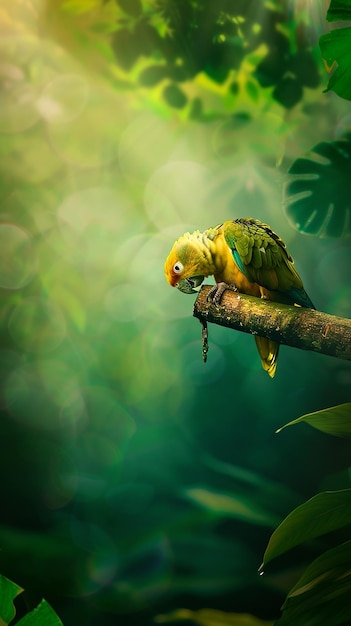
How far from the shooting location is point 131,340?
169cm

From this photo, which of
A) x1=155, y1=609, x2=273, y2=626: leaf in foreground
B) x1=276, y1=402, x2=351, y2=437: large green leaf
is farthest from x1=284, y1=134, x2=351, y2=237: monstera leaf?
x1=155, y1=609, x2=273, y2=626: leaf in foreground

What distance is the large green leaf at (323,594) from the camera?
57.9 inches

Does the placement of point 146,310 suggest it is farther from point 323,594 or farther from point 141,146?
point 323,594

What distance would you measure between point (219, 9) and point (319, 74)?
1.35 feet

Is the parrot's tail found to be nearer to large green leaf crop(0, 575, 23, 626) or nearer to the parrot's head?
the parrot's head

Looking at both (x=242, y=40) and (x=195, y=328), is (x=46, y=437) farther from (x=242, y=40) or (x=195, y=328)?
(x=242, y=40)

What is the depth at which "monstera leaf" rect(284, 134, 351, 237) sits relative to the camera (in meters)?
1.70

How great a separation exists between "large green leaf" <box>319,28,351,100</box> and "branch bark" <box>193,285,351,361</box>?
64 cm

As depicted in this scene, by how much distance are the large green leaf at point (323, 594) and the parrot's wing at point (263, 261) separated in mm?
788

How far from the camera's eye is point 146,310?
5.56 ft

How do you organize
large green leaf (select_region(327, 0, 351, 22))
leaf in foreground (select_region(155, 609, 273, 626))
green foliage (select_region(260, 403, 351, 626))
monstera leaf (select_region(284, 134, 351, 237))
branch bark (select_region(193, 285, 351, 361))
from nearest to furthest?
large green leaf (select_region(327, 0, 351, 22))
branch bark (select_region(193, 285, 351, 361))
green foliage (select_region(260, 403, 351, 626))
leaf in foreground (select_region(155, 609, 273, 626))
monstera leaf (select_region(284, 134, 351, 237))

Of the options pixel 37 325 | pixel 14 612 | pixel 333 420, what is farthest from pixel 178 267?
pixel 14 612

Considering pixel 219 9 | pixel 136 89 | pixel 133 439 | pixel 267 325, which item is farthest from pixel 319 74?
pixel 133 439

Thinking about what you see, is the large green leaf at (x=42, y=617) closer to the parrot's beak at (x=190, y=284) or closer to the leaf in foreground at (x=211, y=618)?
the leaf in foreground at (x=211, y=618)
